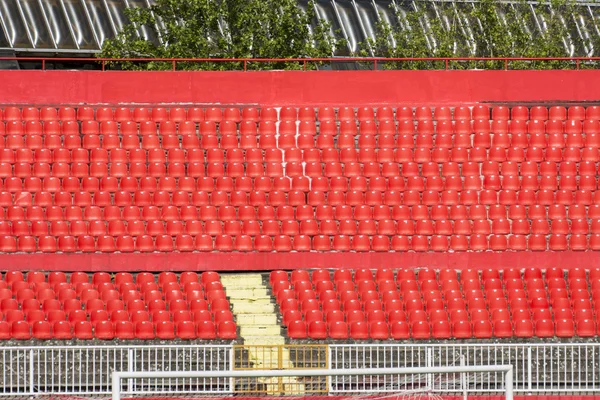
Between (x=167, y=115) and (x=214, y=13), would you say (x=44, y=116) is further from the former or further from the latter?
(x=214, y=13)

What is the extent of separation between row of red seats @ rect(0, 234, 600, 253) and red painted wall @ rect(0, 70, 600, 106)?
366 centimetres

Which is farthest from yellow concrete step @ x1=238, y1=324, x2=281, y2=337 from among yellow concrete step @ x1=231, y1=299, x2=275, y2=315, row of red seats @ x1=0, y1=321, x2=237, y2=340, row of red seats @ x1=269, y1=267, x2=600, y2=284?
row of red seats @ x1=269, y1=267, x2=600, y2=284

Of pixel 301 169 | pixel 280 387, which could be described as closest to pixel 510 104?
pixel 301 169

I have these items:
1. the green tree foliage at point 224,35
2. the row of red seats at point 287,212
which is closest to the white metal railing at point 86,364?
the row of red seats at point 287,212

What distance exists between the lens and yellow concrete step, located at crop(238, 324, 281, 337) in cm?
2072

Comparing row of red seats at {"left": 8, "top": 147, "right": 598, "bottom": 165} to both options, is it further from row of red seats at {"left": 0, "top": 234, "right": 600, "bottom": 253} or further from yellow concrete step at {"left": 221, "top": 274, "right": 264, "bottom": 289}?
yellow concrete step at {"left": 221, "top": 274, "right": 264, "bottom": 289}

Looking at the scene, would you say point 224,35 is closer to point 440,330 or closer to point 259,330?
point 259,330

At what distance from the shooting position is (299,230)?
22.9 metres

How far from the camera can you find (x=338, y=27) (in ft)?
123

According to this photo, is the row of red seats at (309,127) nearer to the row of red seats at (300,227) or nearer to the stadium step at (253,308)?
the row of red seats at (300,227)

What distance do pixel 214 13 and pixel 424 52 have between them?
5636mm

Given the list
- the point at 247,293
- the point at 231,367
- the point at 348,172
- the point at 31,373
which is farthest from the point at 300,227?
the point at 31,373

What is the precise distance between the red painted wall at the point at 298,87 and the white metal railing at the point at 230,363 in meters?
7.45

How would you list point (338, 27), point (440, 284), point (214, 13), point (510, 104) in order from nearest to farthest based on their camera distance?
point (440, 284) → point (510, 104) → point (214, 13) → point (338, 27)
